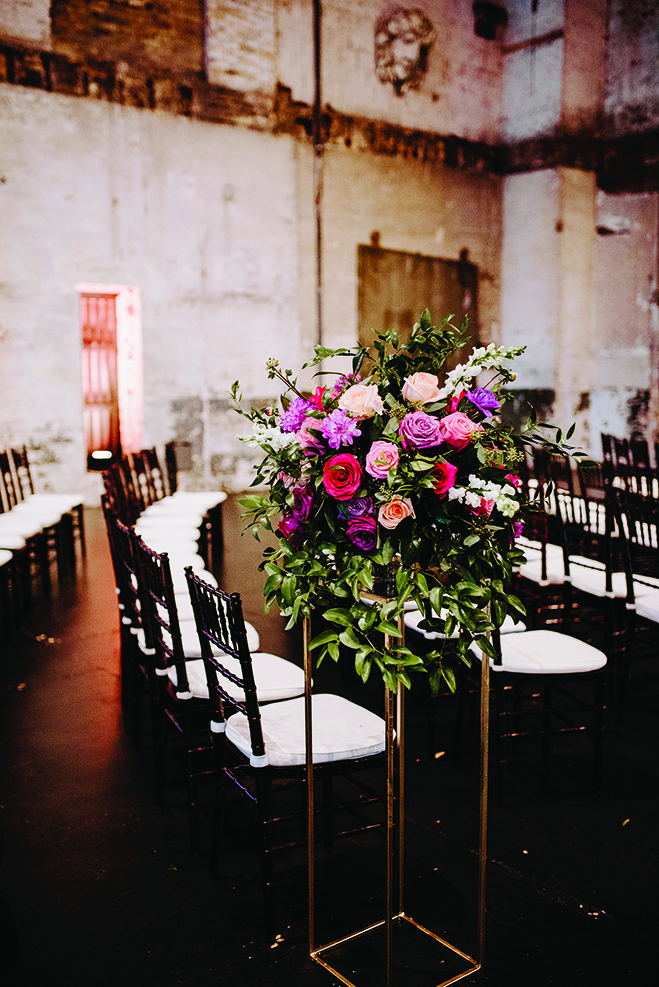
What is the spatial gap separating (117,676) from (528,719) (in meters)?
2.09

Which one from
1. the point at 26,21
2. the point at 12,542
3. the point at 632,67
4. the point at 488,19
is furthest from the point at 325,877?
the point at 488,19

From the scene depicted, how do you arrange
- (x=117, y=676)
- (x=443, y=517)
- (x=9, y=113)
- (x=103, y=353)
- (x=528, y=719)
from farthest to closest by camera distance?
1. (x=103, y=353)
2. (x=9, y=113)
3. (x=117, y=676)
4. (x=528, y=719)
5. (x=443, y=517)

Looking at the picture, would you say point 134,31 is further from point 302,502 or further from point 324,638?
point 324,638

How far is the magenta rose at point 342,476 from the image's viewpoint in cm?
170

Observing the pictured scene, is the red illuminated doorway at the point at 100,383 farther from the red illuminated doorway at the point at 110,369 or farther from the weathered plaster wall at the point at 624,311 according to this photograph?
the weathered plaster wall at the point at 624,311

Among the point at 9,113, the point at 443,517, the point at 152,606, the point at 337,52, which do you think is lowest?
the point at 152,606

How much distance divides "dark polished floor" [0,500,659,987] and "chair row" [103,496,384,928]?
142 millimetres

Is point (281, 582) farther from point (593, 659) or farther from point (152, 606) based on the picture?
point (593, 659)

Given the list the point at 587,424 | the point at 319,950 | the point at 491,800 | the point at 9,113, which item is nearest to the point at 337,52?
the point at 9,113

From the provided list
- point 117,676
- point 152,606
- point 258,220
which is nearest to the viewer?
point 152,606

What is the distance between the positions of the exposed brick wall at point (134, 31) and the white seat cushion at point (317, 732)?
881 centimetres

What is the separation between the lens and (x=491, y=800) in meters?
2.90

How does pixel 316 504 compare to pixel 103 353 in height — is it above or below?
below

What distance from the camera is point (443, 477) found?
1704mm
